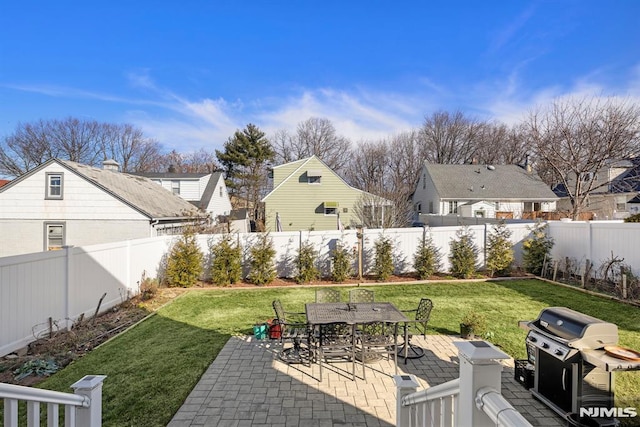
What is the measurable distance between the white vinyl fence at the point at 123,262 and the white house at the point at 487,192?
14.6m

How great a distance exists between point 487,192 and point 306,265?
21.5m

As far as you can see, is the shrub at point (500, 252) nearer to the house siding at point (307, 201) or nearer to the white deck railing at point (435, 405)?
the white deck railing at point (435, 405)

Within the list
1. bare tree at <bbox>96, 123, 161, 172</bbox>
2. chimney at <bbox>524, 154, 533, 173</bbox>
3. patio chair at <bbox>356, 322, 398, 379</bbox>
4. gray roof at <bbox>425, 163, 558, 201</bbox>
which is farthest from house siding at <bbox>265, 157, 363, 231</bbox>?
bare tree at <bbox>96, 123, 161, 172</bbox>

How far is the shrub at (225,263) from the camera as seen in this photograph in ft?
36.3

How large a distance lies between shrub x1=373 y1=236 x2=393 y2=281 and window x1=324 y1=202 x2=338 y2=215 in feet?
35.8

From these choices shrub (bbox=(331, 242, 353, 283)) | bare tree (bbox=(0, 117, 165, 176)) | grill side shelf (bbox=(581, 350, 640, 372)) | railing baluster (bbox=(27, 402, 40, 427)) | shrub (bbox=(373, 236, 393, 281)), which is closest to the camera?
railing baluster (bbox=(27, 402, 40, 427))

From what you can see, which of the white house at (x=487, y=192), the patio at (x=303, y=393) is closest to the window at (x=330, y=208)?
the white house at (x=487, y=192)

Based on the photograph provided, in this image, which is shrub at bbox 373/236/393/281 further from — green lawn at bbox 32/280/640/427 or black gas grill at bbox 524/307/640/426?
black gas grill at bbox 524/307/640/426

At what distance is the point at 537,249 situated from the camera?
12.0 meters

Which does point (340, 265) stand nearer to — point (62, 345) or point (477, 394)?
point (62, 345)

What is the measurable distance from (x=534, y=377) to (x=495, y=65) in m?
18.2

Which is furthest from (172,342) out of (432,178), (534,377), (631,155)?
(432,178)

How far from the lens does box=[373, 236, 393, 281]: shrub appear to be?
1172 cm

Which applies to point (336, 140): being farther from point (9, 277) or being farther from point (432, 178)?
point (9, 277)
